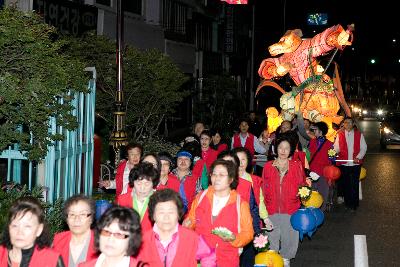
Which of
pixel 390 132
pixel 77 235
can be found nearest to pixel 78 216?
pixel 77 235

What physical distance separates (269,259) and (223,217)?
2.36 metres

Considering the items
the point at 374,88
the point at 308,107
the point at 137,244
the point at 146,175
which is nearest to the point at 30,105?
the point at 146,175

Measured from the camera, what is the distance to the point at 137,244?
183 inches

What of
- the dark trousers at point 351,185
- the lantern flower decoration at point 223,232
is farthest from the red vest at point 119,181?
the dark trousers at point 351,185

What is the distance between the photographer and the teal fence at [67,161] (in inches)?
365

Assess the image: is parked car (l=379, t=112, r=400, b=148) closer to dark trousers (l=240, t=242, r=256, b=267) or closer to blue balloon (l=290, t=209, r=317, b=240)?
blue balloon (l=290, t=209, r=317, b=240)

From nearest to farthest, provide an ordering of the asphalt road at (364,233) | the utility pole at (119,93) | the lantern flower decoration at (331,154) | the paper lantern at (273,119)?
the asphalt road at (364,233) < the utility pole at (119,93) < the lantern flower decoration at (331,154) < the paper lantern at (273,119)

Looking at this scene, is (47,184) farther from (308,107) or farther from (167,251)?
(308,107)

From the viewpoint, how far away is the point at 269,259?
896 centimetres

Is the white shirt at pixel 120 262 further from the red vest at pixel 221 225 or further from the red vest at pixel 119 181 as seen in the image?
the red vest at pixel 119 181

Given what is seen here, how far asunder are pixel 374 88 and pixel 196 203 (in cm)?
10118

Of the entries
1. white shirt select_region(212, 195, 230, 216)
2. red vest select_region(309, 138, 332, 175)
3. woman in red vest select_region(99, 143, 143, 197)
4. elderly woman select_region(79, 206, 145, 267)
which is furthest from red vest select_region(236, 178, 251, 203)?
red vest select_region(309, 138, 332, 175)

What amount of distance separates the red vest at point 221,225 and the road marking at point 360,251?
3806mm

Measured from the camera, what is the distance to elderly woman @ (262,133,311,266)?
9.66 metres
